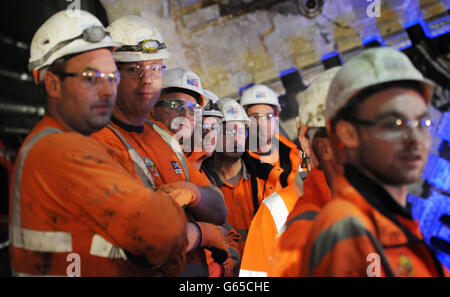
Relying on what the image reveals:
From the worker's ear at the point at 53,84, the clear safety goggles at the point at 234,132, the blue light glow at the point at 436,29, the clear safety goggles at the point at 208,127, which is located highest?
the blue light glow at the point at 436,29

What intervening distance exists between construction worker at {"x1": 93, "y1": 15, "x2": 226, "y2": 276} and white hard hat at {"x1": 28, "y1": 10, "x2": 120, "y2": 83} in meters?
0.44

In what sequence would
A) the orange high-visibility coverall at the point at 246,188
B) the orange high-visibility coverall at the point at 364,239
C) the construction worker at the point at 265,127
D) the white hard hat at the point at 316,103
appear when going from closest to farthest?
the orange high-visibility coverall at the point at 364,239, the white hard hat at the point at 316,103, the orange high-visibility coverall at the point at 246,188, the construction worker at the point at 265,127

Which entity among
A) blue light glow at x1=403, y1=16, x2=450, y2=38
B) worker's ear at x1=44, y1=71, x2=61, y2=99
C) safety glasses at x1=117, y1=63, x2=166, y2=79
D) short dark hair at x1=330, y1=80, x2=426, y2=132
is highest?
blue light glow at x1=403, y1=16, x2=450, y2=38

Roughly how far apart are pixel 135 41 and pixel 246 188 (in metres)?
2.50

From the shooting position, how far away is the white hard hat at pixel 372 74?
1427mm

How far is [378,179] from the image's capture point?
1463mm

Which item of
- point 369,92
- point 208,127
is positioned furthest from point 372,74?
point 208,127

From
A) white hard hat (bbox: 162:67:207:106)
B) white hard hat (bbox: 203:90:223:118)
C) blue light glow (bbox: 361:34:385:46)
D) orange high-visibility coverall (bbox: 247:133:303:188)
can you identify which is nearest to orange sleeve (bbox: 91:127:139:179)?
white hard hat (bbox: 162:67:207:106)

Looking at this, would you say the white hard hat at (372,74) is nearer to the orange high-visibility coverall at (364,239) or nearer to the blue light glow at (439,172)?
the orange high-visibility coverall at (364,239)

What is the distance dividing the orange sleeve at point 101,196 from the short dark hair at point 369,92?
74 cm

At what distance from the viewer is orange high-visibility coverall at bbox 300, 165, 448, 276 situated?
4.58ft

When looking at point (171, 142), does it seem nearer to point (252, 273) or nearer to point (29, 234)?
point (252, 273)

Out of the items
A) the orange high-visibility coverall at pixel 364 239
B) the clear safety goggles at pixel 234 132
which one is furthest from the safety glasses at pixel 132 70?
the clear safety goggles at pixel 234 132

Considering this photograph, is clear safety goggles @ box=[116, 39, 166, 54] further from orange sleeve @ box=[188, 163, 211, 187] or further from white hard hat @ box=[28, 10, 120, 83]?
orange sleeve @ box=[188, 163, 211, 187]
